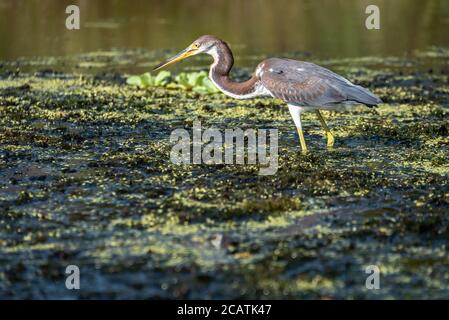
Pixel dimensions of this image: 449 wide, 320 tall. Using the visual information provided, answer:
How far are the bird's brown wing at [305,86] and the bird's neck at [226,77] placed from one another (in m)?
0.24

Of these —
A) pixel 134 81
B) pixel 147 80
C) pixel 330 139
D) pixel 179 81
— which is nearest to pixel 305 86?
pixel 330 139

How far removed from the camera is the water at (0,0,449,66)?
54.8 feet

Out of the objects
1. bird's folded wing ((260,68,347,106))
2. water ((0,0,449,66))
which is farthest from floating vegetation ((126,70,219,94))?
bird's folded wing ((260,68,347,106))

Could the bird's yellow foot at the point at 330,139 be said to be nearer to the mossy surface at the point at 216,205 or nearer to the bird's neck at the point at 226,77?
the mossy surface at the point at 216,205

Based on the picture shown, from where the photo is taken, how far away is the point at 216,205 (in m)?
7.20

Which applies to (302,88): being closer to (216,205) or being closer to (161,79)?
(216,205)

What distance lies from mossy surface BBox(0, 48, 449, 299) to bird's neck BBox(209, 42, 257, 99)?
30.2 inches

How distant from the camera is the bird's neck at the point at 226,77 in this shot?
30.6 ft

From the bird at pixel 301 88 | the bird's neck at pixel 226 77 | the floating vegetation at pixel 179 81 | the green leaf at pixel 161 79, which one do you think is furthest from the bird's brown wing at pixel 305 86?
the green leaf at pixel 161 79

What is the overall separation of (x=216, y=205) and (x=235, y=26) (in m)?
12.0
